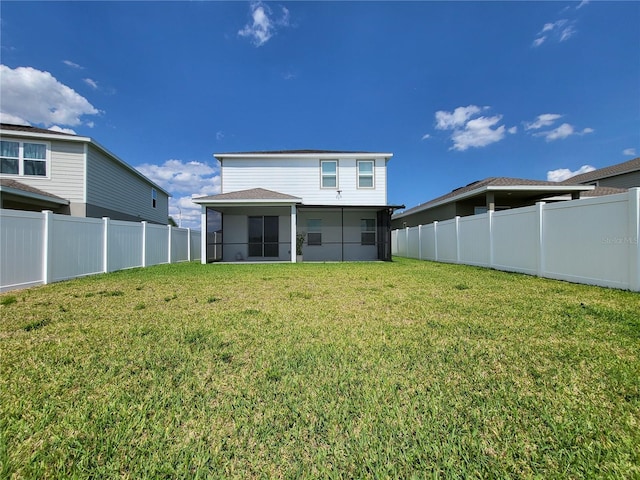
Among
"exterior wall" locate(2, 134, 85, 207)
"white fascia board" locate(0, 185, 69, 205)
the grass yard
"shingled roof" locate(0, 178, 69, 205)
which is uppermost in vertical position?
"exterior wall" locate(2, 134, 85, 207)

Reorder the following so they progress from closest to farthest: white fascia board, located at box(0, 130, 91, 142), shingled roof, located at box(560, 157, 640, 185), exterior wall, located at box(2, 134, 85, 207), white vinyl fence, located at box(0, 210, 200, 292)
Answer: white vinyl fence, located at box(0, 210, 200, 292) < white fascia board, located at box(0, 130, 91, 142) < exterior wall, located at box(2, 134, 85, 207) < shingled roof, located at box(560, 157, 640, 185)

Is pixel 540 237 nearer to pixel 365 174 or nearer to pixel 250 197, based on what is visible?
pixel 365 174

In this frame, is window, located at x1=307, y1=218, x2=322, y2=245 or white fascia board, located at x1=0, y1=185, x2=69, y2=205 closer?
white fascia board, located at x1=0, y1=185, x2=69, y2=205

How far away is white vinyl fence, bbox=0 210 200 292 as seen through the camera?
5.76 m

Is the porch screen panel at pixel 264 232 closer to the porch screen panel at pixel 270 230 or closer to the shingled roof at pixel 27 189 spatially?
the porch screen panel at pixel 270 230

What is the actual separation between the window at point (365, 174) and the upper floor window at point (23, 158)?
1396 cm

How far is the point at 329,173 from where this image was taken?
14.5 meters

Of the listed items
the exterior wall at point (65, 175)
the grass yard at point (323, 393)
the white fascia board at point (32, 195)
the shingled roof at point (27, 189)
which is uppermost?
the exterior wall at point (65, 175)

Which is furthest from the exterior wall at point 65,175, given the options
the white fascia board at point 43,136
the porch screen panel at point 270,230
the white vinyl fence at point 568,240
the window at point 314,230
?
the white vinyl fence at point 568,240

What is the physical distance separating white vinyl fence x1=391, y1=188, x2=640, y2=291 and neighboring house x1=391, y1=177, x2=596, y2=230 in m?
3.49

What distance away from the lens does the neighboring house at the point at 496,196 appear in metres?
12.2

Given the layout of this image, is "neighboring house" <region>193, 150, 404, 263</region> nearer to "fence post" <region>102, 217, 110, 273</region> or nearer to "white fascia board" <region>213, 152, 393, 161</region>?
"white fascia board" <region>213, 152, 393, 161</region>

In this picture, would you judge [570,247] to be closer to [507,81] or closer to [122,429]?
[122,429]

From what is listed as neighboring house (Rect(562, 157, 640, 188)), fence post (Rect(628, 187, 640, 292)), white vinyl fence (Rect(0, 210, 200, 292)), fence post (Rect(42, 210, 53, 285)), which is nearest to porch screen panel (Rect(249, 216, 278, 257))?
white vinyl fence (Rect(0, 210, 200, 292))
